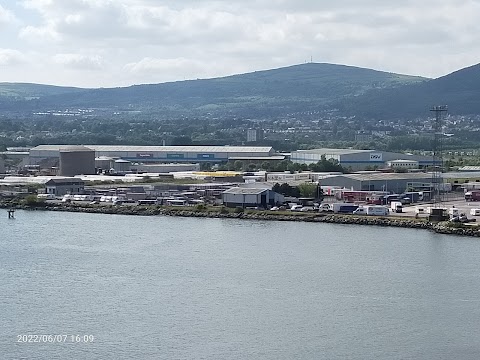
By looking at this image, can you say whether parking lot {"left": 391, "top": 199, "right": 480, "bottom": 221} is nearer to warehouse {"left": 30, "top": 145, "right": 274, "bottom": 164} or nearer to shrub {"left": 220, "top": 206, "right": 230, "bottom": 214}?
shrub {"left": 220, "top": 206, "right": 230, "bottom": 214}

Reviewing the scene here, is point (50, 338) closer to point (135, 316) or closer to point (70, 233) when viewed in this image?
point (135, 316)

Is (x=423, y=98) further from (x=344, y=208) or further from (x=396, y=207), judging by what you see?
(x=344, y=208)

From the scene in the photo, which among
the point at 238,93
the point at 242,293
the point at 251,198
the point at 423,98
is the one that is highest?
the point at 238,93

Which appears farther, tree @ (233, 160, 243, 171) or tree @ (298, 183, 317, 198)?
tree @ (233, 160, 243, 171)

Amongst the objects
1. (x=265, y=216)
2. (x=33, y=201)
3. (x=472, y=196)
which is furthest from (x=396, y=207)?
(x=33, y=201)

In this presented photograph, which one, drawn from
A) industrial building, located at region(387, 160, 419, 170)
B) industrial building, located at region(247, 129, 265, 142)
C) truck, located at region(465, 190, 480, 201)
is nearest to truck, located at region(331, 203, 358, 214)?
truck, located at region(465, 190, 480, 201)

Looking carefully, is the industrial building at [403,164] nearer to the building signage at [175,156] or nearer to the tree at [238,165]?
the tree at [238,165]

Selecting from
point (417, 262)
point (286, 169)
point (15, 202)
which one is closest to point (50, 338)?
point (417, 262)
